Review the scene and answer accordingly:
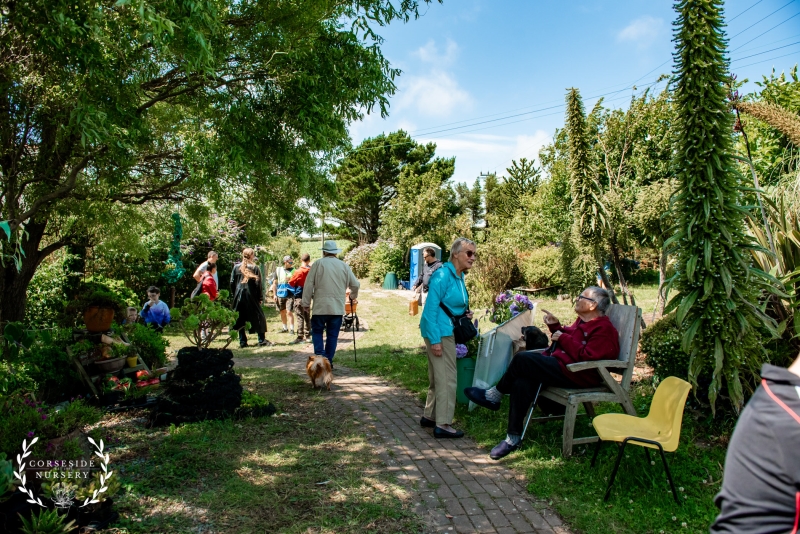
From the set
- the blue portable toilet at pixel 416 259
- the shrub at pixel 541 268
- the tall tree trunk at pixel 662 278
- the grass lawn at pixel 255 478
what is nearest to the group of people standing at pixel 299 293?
the grass lawn at pixel 255 478

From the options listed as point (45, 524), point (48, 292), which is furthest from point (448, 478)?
point (48, 292)

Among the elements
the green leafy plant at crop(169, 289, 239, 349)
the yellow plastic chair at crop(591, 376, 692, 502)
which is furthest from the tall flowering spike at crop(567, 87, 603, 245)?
the green leafy plant at crop(169, 289, 239, 349)

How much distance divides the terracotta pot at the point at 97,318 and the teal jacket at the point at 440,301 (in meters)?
3.78

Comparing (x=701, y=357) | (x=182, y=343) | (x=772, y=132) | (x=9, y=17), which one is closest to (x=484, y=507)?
(x=701, y=357)

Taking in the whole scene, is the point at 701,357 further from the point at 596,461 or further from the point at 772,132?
the point at 772,132

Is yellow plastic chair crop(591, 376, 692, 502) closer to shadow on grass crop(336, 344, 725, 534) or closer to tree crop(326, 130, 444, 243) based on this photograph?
shadow on grass crop(336, 344, 725, 534)

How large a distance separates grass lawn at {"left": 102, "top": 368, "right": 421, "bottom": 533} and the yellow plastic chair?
1.48 meters

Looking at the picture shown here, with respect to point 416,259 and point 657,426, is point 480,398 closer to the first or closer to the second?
point 657,426

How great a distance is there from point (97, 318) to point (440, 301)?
4032mm

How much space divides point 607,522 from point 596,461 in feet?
2.96

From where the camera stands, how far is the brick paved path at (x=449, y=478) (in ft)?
10.7

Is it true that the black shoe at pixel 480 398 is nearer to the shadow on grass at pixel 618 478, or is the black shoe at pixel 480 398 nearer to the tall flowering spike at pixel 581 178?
the shadow on grass at pixel 618 478

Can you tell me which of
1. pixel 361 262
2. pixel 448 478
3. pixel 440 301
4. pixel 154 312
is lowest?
pixel 448 478

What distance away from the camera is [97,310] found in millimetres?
5941
